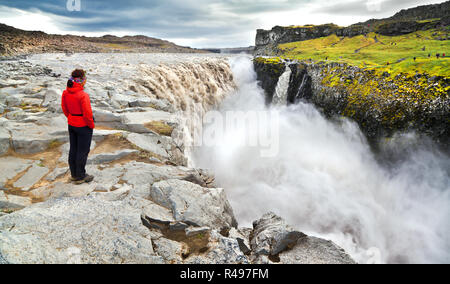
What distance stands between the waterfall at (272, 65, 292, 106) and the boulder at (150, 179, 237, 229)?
2653cm

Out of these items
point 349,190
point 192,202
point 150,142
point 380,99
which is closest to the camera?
point 192,202

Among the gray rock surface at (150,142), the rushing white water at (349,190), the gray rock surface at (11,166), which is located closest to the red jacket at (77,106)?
the gray rock surface at (11,166)

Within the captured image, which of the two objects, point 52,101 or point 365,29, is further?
point 365,29

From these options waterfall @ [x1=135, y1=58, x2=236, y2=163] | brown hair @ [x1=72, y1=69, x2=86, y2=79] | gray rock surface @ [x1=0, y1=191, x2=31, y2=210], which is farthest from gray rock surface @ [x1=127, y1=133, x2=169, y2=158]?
gray rock surface @ [x1=0, y1=191, x2=31, y2=210]

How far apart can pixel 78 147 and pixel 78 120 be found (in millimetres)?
741

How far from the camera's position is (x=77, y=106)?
551cm

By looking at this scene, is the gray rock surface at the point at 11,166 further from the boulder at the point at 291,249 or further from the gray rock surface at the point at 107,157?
the boulder at the point at 291,249

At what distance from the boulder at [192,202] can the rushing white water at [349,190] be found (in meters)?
7.74

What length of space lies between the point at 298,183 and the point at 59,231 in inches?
626

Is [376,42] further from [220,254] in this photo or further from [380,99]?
[220,254]

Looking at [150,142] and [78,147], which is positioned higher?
[78,147]

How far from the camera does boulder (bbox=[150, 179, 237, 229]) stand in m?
5.41

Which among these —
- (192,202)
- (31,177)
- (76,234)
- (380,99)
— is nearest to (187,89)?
(380,99)

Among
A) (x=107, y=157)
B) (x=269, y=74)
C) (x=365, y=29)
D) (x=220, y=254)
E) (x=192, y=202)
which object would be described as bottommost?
(x=220, y=254)
